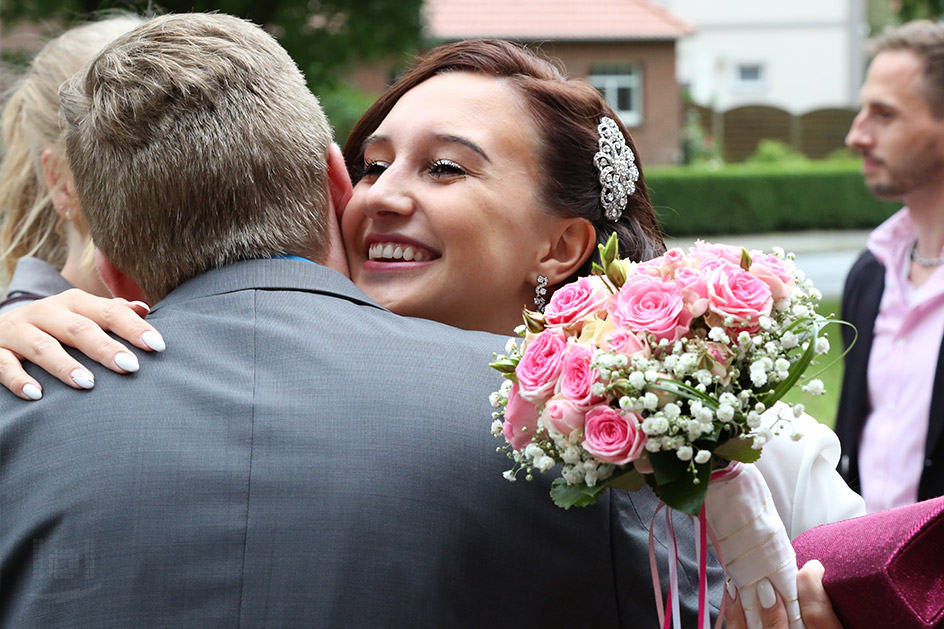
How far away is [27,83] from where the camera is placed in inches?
152

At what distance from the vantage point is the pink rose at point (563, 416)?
1.83m

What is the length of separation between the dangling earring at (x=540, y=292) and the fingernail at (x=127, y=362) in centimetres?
134

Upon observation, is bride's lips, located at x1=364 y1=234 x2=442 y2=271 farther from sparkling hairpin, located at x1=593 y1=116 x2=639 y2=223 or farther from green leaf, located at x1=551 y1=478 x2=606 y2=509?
green leaf, located at x1=551 y1=478 x2=606 y2=509

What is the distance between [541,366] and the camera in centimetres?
189

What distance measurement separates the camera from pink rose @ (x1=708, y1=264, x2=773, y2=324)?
185 cm

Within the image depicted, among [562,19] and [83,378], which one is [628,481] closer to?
[83,378]

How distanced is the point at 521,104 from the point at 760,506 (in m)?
1.40

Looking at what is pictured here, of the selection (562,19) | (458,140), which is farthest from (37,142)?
(562,19)

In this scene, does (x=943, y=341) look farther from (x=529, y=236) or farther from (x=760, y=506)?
(x=760, y=506)

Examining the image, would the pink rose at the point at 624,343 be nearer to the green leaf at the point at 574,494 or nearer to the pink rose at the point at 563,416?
the pink rose at the point at 563,416

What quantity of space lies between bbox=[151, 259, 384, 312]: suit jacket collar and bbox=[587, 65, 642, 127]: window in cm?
3485

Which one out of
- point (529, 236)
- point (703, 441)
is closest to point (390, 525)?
point (703, 441)

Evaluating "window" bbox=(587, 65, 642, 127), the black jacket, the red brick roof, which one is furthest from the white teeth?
"window" bbox=(587, 65, 642, 127)

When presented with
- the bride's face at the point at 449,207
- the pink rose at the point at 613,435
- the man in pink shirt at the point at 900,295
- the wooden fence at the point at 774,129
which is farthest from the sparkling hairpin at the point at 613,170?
the wooden fence at the point at 774,129
